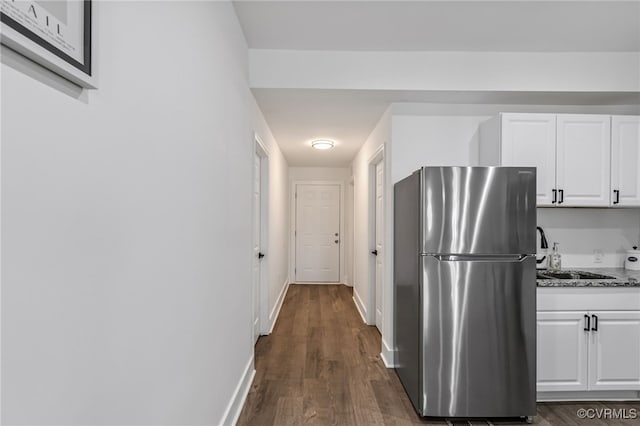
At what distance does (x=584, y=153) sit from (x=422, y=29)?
163 cm

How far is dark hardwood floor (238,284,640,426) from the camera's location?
239 cm

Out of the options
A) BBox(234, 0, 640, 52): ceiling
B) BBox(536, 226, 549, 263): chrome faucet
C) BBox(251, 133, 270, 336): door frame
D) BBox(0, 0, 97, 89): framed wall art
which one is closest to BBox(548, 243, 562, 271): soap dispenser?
BBox(536, 226, 549, 263): chrome faucet

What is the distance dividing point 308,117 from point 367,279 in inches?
84.8

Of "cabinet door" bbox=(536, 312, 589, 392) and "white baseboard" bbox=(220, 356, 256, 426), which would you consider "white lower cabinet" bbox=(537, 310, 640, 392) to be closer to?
"cabinet door" bbox=(536, 312, 589, 392)

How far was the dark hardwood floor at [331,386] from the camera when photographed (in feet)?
7.84

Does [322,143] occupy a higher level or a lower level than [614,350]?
higher

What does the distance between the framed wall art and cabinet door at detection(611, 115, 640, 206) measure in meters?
3.49

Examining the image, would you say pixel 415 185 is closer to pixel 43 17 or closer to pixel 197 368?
pixel 197 368

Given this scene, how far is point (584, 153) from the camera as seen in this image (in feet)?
9.26

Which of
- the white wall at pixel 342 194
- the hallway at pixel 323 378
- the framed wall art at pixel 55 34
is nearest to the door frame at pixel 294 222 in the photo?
the white wall at pixel 342 194

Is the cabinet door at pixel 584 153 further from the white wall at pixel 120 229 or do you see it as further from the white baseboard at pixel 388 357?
the white wall at pixel 120 229

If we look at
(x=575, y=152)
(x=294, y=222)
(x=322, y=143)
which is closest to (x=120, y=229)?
(x=575, y=152)

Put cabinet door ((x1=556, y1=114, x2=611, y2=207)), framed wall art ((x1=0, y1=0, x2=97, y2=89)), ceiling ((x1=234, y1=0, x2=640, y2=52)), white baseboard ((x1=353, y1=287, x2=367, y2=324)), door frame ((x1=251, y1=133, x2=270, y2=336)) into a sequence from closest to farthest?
1. framed wall art ((x1=0, y1=0, x2=97, y2=89))
2. ceiling ((x1=234, y1=0, x2=640, y2=52))
3. cabinet door ((x1=556, y1=114, x2=611, y2=207))
4. door frame ((x1=251, y1=133, x2=270, y2=336))
5. white baseboard ((x1=353, y1=287, x2=367, y2=324))

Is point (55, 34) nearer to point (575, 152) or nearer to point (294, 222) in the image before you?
point (575, 152)
